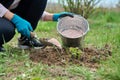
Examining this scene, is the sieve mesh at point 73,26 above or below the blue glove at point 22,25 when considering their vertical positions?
below

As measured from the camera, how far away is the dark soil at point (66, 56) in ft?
9.98

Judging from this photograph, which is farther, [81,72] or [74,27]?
[74,27]

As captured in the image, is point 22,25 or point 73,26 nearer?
point 22,25

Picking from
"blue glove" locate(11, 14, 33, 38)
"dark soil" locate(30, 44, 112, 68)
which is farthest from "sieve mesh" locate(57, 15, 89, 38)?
"blue glove" locate(11, 14, 33, 38)

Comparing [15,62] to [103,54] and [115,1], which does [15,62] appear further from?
[115,1]

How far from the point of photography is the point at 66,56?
3.17 m

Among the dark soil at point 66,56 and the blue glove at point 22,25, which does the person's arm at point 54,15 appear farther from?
the blue glove at point 22,25

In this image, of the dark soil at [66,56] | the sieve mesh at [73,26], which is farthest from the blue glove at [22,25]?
the sieve mesh at [73,26]

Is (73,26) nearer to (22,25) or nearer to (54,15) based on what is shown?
(54,15)

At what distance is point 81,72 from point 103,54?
2.27ft

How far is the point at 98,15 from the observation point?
798cm

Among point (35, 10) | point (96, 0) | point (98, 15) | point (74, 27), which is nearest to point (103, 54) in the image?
point (74, 27)

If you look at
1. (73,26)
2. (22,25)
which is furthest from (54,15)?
(22,25)

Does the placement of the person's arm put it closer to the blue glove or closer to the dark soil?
the dark soil
